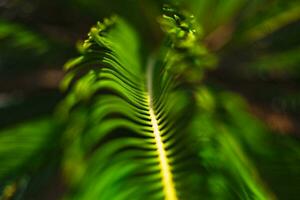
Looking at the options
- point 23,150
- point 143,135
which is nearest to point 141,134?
point 143,135

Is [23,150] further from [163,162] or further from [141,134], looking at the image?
[163,162]

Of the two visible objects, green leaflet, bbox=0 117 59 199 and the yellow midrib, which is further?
green leaflet, bbox=0 117 59 199

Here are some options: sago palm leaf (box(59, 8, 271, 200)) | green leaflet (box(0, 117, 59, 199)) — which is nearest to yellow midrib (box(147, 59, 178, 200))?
sago palm leaf (box(59, 8, 271, 200))

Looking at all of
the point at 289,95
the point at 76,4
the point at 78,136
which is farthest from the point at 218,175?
the point at 76,4

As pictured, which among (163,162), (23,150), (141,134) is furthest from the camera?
(23,150)

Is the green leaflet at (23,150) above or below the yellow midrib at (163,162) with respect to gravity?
above

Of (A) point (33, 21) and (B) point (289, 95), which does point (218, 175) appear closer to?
(B) point (289, 95)

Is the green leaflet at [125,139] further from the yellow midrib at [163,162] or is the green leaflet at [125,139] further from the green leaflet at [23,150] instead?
the green leaflet at [23,150]

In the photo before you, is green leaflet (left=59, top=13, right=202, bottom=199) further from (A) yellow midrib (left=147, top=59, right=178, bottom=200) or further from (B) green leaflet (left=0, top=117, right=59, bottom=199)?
(B) green leaflet (left=0, top=117, right=59, bottom=199)

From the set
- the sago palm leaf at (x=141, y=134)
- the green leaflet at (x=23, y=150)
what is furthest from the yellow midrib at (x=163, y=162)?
the green leaflet at (x=23, y=150)

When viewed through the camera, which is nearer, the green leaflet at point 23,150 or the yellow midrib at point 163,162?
the yellow midrib at point 163,162
